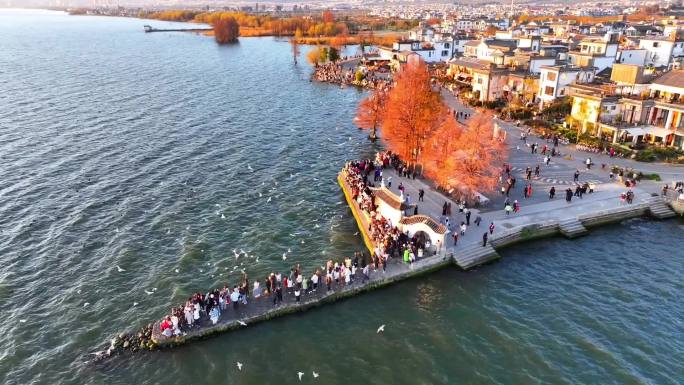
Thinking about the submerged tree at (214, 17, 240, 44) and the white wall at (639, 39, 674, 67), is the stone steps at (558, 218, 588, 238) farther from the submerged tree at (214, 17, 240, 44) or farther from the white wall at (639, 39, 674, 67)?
the submerged tree at (214, 17, 240, 44)

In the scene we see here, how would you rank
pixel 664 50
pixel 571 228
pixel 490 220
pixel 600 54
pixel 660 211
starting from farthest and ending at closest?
pixel 664 50
pixel 600 54
pixel 660 211
pixel 490 220
pixel 571 228

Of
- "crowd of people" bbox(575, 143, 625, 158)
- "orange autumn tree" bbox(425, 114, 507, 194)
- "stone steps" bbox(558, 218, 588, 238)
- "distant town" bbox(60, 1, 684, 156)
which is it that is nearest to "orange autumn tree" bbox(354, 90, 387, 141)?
"orange autumn tree" bbox(425, 114, 507, 194)

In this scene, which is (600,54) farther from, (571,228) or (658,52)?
(571,228)

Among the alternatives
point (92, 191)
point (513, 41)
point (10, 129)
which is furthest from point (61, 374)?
point (513, 41)

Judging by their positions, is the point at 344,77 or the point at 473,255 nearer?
the point at 473,255

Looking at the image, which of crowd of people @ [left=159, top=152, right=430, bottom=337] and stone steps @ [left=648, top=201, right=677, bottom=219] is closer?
crowd of people @ [left=159, top=152, right=430, bottom=337]

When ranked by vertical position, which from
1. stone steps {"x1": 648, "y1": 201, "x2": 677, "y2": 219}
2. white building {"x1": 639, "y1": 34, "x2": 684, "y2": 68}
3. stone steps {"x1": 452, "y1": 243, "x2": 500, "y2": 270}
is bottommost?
stone steps {"x1": 452, "y1": 243, "x2": 500, "y2": 270}

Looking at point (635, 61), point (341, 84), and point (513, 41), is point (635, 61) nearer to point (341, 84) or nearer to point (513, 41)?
point (513, 41)

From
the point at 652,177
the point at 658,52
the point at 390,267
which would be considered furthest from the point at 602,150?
the point at 658,52
